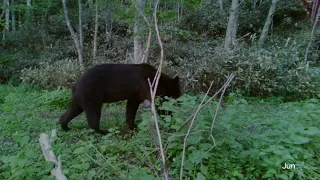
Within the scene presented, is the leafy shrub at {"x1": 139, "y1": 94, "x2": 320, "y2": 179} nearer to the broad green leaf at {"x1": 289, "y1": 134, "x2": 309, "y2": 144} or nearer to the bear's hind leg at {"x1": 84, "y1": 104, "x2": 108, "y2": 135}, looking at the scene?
the broad green leaf at {"x1": 289, "y1": 134, "x2": 309, "y2": 144}

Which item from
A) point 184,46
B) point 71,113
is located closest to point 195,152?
point 71,113

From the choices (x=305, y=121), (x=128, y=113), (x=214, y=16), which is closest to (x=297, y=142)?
(x=305, y=121)

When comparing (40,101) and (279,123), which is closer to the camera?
(279,123)

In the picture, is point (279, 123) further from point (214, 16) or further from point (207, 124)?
point (214, 16)

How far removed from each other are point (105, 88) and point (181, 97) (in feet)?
4.87

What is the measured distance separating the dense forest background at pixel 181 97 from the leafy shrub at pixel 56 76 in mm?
34

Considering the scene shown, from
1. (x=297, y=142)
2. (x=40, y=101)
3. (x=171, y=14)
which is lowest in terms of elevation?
(x=40, y=101)

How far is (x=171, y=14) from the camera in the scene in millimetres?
6773

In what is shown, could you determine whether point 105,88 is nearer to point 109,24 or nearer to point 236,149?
point 236,149

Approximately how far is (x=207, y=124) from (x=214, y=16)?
38.0ft

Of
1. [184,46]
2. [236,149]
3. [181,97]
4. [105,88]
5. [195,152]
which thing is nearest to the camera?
[195,152]

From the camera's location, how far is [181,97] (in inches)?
153

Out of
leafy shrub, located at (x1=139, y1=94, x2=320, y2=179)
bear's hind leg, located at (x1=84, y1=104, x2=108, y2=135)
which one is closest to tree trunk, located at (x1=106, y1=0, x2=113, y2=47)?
bear's hind leg, located at (x1=84, y1=104, x2=108, y2=135)

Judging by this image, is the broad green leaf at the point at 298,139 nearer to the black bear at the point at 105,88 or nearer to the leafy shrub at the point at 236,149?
the leafy shrub at the point at 236,149
